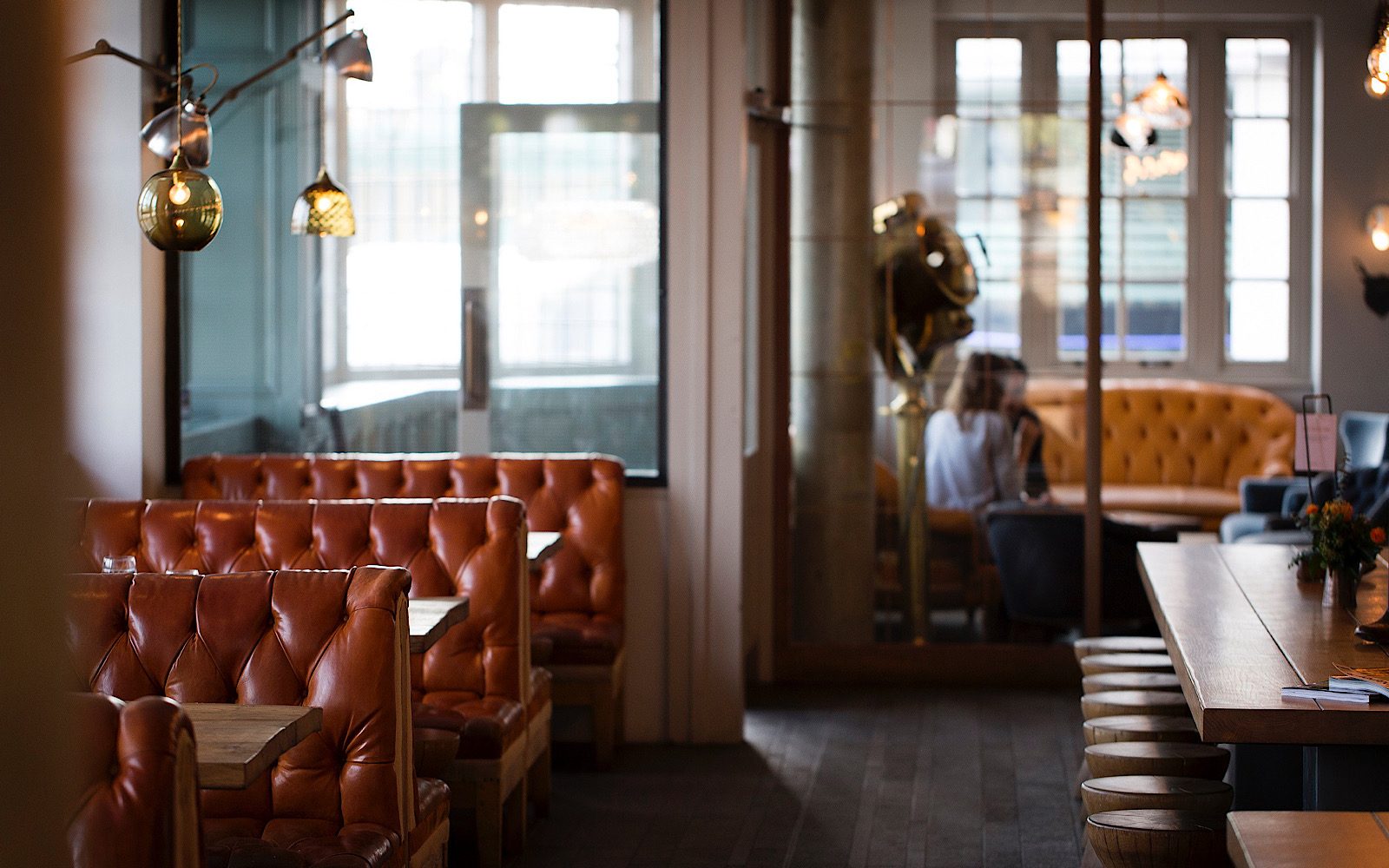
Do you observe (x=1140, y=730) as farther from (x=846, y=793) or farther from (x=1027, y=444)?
(x=1027, y=444)

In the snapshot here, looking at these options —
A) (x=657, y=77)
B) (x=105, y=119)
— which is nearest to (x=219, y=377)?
(x=105, y=119)

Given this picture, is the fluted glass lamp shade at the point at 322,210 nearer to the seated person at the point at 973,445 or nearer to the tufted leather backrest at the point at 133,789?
the tufted leather backrest at the point at 133,789

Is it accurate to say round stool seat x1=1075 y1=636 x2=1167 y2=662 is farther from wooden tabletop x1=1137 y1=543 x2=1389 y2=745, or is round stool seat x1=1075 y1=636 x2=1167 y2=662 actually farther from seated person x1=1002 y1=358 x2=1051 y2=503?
seated person x1=1002 y1=358 x2=1051 y2=503

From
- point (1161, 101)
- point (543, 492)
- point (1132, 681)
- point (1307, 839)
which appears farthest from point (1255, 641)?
point (1161, 101)

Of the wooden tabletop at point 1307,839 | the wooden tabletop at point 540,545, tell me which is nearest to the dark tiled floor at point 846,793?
the wooden tabletop at point 540,545

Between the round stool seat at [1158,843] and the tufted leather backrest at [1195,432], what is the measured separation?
5936 mm

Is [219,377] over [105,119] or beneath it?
beneath

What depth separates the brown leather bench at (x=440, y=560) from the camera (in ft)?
13.2

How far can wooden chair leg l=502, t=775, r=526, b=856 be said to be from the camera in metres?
4.20

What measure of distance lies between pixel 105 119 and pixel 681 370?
2244 mm

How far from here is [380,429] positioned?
5910 mm

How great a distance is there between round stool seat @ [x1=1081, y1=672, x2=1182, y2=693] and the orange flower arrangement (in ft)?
1.83

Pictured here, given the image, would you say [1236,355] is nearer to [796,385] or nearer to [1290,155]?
[1290,155]

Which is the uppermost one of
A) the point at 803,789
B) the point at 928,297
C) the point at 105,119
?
the point at 105,119
